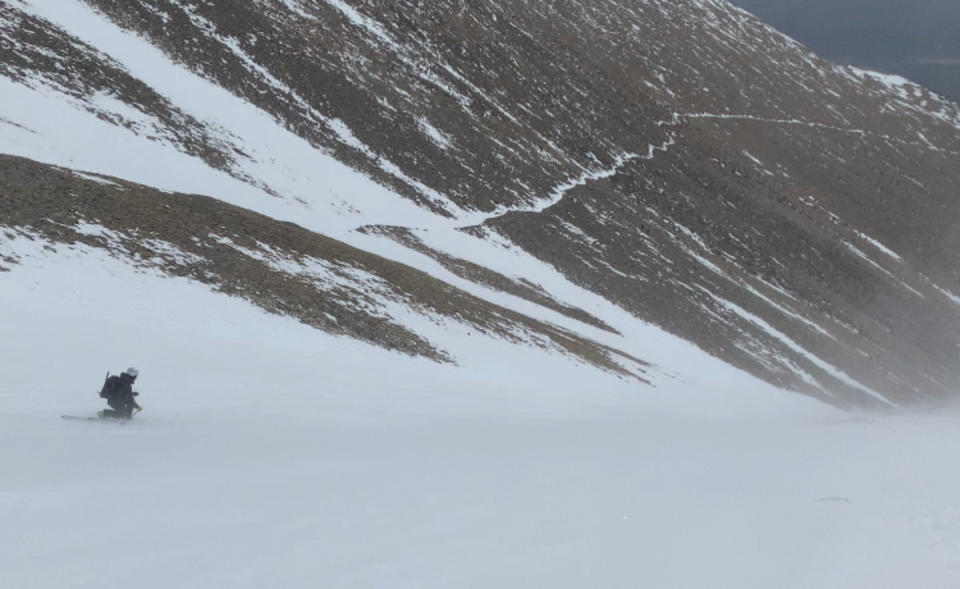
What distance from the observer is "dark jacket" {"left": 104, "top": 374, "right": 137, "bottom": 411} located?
1160 centimetres

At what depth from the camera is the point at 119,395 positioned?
1167cm

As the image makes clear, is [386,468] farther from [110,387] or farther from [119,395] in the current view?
[110,387]

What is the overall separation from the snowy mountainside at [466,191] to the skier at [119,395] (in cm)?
812

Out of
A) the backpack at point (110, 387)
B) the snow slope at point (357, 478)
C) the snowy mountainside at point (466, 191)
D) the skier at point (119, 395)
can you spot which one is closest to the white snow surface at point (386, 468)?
→ the snow slope at point (357, 478)

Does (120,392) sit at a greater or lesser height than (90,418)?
greater

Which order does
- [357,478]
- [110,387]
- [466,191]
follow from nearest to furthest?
[357,478] < [110,387] < [466,191]

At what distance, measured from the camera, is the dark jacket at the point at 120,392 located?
11.6 meters

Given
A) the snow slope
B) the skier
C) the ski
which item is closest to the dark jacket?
the skier

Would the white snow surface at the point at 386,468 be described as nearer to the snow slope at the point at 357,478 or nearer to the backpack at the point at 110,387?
the snow slope at the point at 357,478

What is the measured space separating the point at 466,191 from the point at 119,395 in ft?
136

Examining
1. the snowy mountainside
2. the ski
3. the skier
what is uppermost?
the snowy mountainside

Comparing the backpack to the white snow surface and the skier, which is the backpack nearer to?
the skier

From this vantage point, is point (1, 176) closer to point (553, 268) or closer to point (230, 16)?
point (553, 268)

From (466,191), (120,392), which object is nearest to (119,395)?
(120,392)
